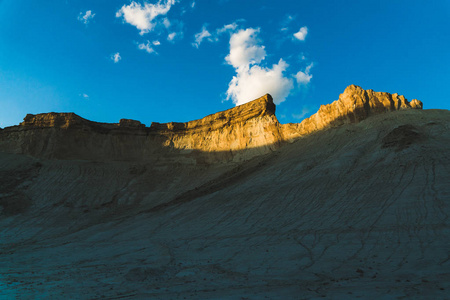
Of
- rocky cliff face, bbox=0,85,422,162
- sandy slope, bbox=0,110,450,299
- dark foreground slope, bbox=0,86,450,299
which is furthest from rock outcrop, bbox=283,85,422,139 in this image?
sandy slope, bbox=0,110,450,299

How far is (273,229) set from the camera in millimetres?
10766

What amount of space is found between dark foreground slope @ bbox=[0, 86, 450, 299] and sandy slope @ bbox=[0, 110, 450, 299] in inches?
2.2

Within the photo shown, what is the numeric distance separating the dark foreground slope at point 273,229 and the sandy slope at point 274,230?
0.05m

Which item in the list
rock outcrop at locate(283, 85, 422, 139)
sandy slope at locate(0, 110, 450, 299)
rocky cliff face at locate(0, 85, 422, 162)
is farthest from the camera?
rocky cliff face at locate(0, 85, 422, 162)

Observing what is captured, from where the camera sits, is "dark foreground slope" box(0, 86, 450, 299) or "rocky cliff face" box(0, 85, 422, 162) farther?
"rocky cliff face" box(0, 85, 422, 162)

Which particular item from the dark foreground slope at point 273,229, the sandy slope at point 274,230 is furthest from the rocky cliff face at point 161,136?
the dark foreground slope at point 273,229

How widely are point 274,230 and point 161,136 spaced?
91.4 feet

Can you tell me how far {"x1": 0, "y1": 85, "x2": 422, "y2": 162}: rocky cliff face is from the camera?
2988 cm

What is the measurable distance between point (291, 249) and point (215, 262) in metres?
2.18

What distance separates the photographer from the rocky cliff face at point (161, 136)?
98.0 feet

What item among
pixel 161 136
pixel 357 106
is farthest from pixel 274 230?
pixel 161 136

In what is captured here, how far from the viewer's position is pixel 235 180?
69.7 feet

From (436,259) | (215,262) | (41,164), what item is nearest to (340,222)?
(436,259)

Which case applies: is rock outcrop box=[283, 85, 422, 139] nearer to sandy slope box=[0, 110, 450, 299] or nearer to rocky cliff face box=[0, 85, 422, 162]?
rocky cliff face box=[0, 85, 422, 162]
